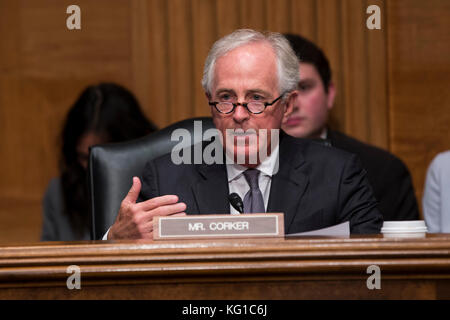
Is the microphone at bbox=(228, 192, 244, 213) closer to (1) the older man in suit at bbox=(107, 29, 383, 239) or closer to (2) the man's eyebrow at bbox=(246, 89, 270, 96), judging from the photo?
(1) the older man in suit at bbox=(107, 29, 383, 239)

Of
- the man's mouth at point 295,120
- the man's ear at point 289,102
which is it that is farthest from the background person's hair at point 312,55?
the man's ear at point 289,102

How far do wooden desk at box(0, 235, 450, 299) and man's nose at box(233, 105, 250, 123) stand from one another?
839 mm

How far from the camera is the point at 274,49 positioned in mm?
2221

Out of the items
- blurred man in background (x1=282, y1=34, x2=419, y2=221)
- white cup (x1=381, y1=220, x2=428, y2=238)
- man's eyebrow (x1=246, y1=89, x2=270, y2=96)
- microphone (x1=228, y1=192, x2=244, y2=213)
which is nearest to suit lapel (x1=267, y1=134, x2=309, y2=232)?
man's eyebrow (x1=246, y1=89, x2=270, y2=96)

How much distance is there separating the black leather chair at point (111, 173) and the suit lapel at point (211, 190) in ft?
0.58

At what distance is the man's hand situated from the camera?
173cm

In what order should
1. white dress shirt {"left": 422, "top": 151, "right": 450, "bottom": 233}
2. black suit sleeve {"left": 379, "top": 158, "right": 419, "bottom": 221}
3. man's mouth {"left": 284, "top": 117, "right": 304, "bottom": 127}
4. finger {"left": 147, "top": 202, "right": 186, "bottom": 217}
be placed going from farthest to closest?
man's mouth {"left": 284, "top": 117, "right": 304, "bottom": 127}, black suit sleeve {"left": 379, "top": 158, "right": 419, "bottom": 221}, white dress shirt {"left": 422, "top": 151, "right": 450, "bottom": 233}, finger {"left": 147, "top": 202, "right": 186, "bottom": 217}

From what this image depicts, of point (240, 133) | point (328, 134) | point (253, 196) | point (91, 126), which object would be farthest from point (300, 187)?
point (91, 126)

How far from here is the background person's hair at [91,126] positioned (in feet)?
10.6

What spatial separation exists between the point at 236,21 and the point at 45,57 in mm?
957

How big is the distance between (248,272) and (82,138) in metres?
2.16

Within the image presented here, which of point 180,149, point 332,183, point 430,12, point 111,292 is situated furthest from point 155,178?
point 430,12

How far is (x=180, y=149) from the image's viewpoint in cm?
236
